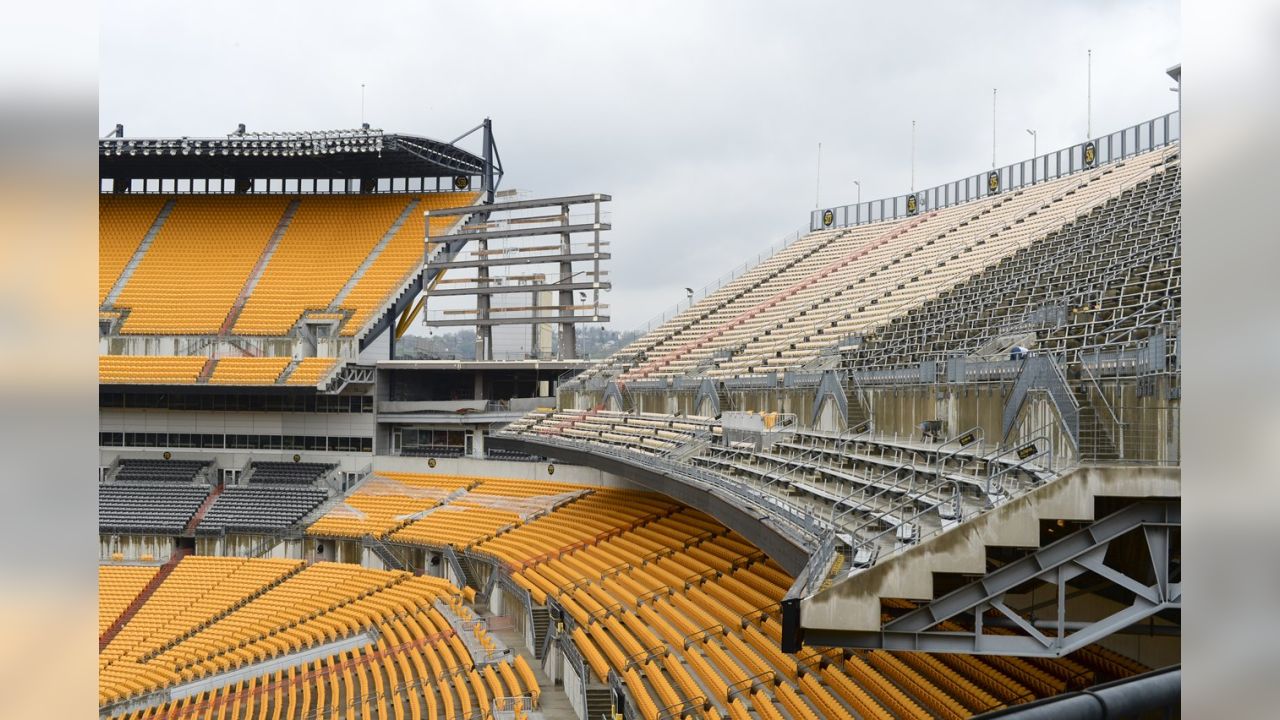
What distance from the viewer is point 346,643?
20406mm

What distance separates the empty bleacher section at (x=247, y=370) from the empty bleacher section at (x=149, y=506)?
339 centimetres

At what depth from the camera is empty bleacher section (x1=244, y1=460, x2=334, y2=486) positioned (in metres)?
33.8

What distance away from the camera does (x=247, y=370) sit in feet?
111

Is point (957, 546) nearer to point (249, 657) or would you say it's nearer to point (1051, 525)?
point (1051, 525)

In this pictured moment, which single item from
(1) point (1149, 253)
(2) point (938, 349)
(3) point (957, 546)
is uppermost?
(1) point (1149, 253)

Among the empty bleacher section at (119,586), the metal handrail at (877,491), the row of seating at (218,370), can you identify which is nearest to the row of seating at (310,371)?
the row of seating at (218,370)

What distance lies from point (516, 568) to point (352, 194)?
24207mm

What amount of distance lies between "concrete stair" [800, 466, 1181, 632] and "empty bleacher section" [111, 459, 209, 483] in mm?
30479

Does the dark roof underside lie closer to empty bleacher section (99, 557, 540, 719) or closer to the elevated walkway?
empty bleacher section (99, 557, 540, 719)

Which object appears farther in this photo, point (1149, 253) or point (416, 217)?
point (416, 217)

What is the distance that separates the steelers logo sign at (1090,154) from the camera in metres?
31.0

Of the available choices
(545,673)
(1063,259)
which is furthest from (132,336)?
(1063,259)

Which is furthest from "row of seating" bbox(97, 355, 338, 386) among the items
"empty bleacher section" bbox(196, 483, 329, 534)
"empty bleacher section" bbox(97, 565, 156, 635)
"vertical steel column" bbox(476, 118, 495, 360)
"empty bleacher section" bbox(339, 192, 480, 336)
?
"empty bleacher section" bbox(97, 565, 156, 635)

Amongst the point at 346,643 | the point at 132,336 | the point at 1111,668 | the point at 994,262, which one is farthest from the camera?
the point at 132,336
